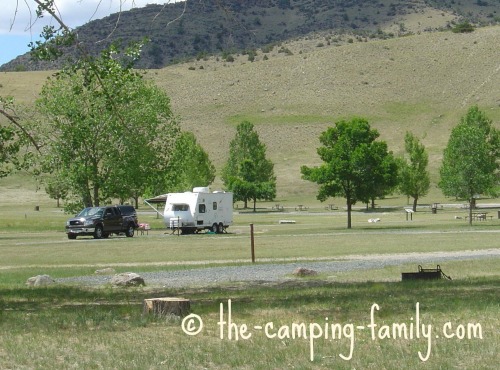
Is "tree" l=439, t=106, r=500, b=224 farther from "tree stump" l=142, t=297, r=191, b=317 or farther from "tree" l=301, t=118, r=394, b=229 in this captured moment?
"tree stump" l=142, t=297, r=191, b=317

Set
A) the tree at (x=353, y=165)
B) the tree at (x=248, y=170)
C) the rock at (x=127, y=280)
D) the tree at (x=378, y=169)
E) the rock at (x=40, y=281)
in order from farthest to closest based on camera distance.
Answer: the tree at (x=248, y=170), the tree at (x=378, y=169), the tree at (x=353, y=165), the rock at (x=40, y=281), the rock at (x=127, y=280)

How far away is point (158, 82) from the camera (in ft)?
504

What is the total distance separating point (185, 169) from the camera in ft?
235

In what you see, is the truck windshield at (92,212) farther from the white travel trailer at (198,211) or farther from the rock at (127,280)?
the rock at (127,280)

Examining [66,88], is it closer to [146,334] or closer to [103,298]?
[103,298]

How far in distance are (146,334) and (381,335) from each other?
2.92 metres

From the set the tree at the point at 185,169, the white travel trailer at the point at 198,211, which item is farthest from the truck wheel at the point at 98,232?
the tree at the point at 185,169

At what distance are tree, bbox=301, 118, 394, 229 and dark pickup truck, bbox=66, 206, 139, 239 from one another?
13.6 metres

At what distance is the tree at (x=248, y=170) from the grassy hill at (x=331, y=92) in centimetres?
651

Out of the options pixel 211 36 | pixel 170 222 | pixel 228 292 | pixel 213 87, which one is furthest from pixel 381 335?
pixel 211 36

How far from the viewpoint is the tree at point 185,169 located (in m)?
66.1

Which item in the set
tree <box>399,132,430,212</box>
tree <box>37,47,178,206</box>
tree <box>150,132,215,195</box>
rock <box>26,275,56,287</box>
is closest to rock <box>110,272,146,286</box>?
rock <box>26,275,56,287</box>

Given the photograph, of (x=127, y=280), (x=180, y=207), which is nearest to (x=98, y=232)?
(x=180, y=207)

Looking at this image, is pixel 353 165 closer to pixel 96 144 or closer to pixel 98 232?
pixel 96 144
